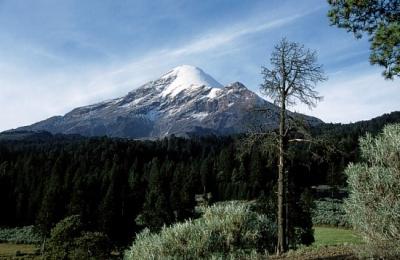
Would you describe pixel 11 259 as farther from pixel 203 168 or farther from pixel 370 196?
pixel 203 168

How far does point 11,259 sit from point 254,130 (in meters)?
49.4

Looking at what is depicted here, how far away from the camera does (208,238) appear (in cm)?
1348

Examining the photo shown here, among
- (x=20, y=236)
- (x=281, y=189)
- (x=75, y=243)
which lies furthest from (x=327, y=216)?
(x=281, y=189)

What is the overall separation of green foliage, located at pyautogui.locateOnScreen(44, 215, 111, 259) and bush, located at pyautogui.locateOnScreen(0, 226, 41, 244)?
181 ft

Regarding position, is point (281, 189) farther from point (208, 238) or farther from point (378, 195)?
point (378, 195)

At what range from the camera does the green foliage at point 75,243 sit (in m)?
30.2

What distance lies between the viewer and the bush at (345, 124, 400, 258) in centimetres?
1042

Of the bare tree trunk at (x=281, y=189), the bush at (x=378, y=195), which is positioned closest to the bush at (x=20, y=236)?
the bare tree trunk at (x=281, y=189)

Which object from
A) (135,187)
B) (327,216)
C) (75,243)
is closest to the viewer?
(75,243)

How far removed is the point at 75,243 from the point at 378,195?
80.7 feet

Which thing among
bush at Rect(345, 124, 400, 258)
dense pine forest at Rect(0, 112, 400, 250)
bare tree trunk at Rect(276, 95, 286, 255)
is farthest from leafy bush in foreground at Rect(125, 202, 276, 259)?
dense pine forest at Rect(0, 112, 400, 250)

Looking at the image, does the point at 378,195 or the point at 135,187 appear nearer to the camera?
the point at 378,195

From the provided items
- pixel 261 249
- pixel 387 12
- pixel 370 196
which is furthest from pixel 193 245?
pixel 387 12

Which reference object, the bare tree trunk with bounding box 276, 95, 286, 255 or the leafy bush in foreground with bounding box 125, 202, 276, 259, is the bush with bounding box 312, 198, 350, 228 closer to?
the bare tree trunk with bounding box 276, 95, 286, 255
